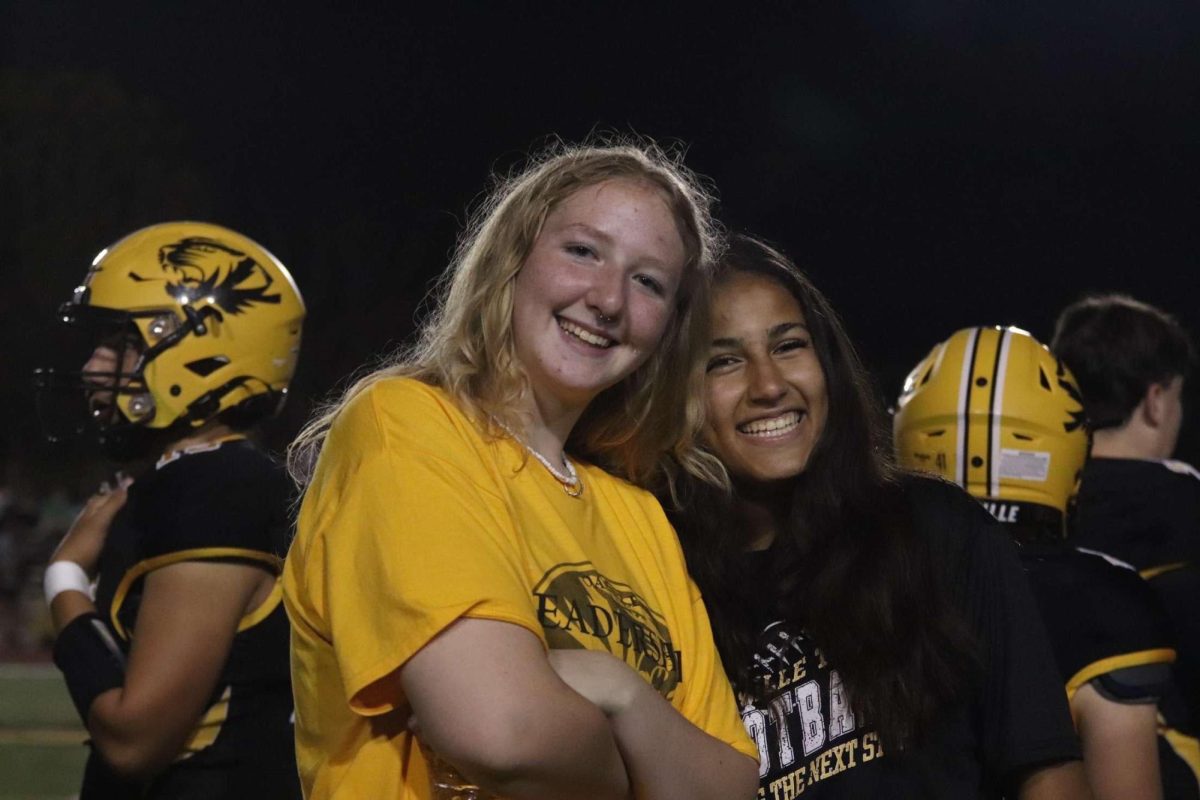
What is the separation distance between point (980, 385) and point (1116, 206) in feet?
82.5

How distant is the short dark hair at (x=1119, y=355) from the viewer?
13.4 ft

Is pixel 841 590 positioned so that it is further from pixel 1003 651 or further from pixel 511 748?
pixel 511 748

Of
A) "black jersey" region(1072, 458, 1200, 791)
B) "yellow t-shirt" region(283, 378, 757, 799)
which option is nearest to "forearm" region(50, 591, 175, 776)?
"yellow t-shirt" region(283, 378, 757, 799)

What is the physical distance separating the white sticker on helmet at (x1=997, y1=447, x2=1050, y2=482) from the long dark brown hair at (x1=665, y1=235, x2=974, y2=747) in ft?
1.96

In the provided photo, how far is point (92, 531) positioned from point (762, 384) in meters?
1.72

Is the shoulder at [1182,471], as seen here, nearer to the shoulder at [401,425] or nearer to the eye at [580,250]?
the eye at [580,250]

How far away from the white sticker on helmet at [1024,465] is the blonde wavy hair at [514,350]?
974 millimetres

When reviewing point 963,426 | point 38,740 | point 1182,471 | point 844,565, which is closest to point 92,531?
point 844,565

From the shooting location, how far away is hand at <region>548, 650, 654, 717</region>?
186 cm

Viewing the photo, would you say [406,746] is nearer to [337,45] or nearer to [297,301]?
[297,301]

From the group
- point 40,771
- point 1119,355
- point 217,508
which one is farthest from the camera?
point 40,771

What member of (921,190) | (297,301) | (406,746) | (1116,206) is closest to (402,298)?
(921,190)

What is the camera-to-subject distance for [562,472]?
2260 millimetres

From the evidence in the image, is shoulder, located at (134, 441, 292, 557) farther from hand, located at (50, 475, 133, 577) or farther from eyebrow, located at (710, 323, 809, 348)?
eyebrow, located at (710, 323, 809, 348)
